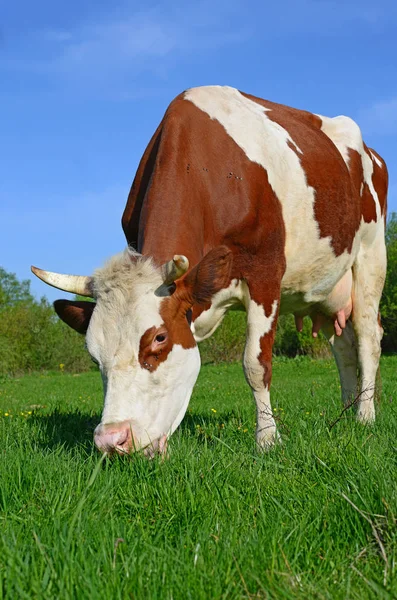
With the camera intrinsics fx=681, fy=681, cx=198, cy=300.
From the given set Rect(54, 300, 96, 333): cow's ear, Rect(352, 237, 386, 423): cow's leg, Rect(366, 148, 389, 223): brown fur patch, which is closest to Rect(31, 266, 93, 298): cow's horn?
Rect(54, 300, 96, 333): cow's ear

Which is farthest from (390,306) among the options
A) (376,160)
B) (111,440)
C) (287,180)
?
(111,440)

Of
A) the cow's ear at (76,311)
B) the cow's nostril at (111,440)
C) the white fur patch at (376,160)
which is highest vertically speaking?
the white fur patch at (376,160)

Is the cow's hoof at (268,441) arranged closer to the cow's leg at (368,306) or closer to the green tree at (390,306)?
the cow's leg at (368,306)

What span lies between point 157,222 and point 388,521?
10.7 feet

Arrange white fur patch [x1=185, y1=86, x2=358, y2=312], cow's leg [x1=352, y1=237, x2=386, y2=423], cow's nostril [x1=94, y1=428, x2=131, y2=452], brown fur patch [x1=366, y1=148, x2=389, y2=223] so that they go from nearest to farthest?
cow's nostril [x1=94, y1=428, x2=131, y2=452], white fur patch [x1=185, y1=86, x2=358, y2=312], cow's leg [x1=352, y1=237, x2=386, y2=423], brown fur patch [x1=366, y1=148, x2=389, y2=223]

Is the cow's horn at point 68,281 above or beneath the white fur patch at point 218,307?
above

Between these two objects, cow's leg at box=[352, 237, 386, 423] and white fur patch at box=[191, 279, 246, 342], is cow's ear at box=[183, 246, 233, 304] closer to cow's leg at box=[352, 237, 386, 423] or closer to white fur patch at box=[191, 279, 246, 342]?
white fur patch at box=[191, 279, 246, 342]

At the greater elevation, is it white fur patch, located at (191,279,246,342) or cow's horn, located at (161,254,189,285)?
cow's horn, located at (161,254,189,285)

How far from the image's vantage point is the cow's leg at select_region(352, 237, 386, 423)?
7895mm

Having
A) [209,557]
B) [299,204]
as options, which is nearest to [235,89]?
[299,204]

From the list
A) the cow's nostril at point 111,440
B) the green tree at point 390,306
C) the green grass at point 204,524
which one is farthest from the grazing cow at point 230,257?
the green tree at point 390,306

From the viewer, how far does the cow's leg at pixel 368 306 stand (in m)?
7.89

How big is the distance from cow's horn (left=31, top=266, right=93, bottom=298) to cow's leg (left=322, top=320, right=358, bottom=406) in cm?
402

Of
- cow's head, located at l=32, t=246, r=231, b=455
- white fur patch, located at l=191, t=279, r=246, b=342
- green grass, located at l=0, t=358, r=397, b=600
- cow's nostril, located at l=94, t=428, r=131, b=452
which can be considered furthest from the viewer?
white fur patch, located at l=191, t=279, r=246, b=342
